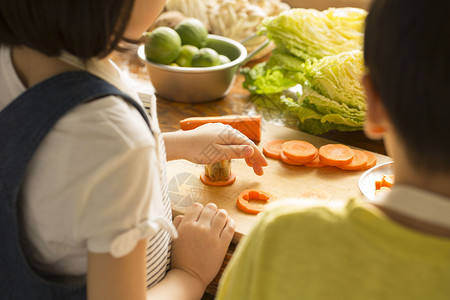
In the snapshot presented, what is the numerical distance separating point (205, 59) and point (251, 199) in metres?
0.49

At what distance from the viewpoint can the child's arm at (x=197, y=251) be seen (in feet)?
2.98

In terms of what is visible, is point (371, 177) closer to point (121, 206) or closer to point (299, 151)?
point (299, 151)

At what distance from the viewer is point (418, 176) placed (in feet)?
1.75

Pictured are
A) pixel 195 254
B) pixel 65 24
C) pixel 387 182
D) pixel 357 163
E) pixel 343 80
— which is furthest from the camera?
pixel 343 80

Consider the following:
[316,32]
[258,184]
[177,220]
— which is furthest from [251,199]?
[316,32]

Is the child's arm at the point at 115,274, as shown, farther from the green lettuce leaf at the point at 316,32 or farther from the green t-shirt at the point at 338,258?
the green lettuce leaf at the point at 316,32

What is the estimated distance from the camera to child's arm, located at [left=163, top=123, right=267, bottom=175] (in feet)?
3.66

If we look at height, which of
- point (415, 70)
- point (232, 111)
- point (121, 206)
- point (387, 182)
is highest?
point (415, 70)

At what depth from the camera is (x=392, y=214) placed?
1.74ft

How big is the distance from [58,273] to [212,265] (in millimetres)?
284

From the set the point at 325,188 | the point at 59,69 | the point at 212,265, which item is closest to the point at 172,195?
the point at 212,265

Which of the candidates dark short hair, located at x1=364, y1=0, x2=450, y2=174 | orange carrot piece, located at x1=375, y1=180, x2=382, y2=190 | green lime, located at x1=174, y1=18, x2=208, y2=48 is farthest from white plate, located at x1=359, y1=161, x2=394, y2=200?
green lime, located at x1=174, y1=18, x2=208, y2=48

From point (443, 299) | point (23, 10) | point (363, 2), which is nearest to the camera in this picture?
point (443, 299)

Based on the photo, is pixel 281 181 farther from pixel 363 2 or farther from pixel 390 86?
pixel 363 2
